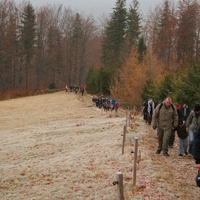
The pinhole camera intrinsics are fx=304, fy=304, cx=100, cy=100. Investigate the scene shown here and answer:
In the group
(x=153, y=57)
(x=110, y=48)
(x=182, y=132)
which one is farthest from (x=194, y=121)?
(x=110, y=48)

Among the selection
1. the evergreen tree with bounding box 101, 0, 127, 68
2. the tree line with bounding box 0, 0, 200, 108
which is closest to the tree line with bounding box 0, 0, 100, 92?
the tree line with bounding box 0, 0, 200, 108

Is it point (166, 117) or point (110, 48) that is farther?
point (110, 48)

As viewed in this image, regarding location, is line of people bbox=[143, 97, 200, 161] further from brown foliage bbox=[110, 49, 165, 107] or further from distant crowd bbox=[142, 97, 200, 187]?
brown foliage bbox=[110, 49, 165, 107]

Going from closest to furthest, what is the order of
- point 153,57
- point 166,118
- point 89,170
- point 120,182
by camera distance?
point 120,182
point 166,118
point 89,170
point 153,57

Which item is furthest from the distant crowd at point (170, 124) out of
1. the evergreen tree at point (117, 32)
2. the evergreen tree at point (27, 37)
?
the evergreen tree at point (27, 37)

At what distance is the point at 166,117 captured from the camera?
9.91 meters

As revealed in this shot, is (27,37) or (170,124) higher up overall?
(27,37)

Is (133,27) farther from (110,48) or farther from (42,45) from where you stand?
(42,45)

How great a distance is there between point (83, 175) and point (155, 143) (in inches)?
166

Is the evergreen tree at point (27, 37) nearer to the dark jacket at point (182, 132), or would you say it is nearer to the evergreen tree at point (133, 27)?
the evergreen tree at point (133, 27)

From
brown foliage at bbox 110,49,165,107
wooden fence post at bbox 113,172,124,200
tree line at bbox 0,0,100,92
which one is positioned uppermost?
tree line at bbox 0,0,100,92

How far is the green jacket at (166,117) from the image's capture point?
9906 millimetres

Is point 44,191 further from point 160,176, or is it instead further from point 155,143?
point 155,143

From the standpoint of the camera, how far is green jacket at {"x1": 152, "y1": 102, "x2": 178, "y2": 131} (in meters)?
9.91
